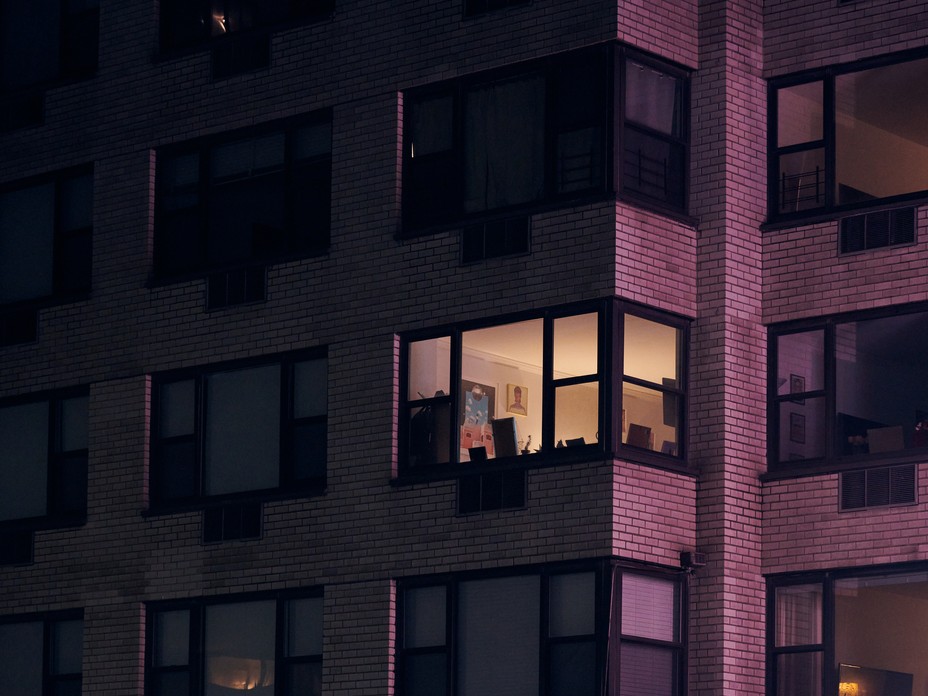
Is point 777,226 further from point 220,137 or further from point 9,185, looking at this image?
point 9,185

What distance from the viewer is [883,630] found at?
939 inches

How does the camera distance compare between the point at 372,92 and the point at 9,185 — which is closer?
the point at 372,92

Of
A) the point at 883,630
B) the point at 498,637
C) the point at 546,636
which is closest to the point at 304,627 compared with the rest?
the point at 498,637

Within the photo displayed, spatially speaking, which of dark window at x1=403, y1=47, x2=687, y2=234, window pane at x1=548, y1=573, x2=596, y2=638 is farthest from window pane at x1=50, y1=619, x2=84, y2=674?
window pane at x1=548, y1=573, x2=596, y2=638

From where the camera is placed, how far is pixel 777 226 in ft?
83.7

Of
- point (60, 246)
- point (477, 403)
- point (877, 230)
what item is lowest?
point (477, 403)

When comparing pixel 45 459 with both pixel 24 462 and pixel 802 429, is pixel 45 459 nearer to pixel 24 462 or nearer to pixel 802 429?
pixel 24 462

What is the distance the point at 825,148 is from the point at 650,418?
156 inches

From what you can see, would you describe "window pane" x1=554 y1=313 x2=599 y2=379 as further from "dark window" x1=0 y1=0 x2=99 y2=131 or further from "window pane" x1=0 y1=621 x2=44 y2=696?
"dark window" x1=0 y1=0 x2=99 y2=131

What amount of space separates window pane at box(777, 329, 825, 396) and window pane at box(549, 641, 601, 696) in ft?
13.2

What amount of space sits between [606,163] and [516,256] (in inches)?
61.8

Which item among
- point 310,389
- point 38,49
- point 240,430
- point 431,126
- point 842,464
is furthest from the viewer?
point 38,49

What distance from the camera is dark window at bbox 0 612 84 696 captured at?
28578 millimetres

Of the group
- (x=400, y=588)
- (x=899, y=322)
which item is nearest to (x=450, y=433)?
(x=400, y=588)
